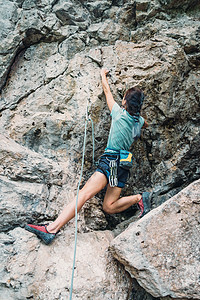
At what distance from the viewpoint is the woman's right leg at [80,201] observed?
2947 mm

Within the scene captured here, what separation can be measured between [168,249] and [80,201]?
121 centimetres

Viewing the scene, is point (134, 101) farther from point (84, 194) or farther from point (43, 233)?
point (43, 233)

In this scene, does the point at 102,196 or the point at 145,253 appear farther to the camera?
the point at 102,196

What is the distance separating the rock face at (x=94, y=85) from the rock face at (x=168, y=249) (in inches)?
24.2

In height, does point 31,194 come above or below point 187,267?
above

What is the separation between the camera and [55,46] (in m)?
Answer: 4.46

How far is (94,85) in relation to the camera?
4.10 metres

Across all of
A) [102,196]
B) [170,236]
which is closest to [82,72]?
[102,196]

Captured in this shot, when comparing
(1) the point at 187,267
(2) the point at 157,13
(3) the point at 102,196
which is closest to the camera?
(1) the point at 187,267

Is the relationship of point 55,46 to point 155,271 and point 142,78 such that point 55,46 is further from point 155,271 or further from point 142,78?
point 155,271

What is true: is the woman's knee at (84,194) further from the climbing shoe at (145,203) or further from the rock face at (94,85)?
the climbing shoe at (145,203)

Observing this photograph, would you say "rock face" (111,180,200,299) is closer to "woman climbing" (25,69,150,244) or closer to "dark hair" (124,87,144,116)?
"woman climbing" (25,69,150,244)

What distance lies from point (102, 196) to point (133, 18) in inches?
139

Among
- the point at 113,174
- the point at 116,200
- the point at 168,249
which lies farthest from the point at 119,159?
the point at 168,249
